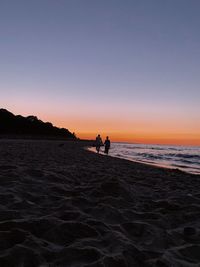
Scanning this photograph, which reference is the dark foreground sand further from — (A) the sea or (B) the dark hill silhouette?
(B) the dark hill silhouette

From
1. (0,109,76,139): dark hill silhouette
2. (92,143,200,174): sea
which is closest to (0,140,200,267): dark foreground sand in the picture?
(92,143,200,174): sea

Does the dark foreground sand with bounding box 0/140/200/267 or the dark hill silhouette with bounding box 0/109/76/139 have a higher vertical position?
the dark hill silhouette with bounding box 0/109/76/139

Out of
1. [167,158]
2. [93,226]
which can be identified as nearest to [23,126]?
[167,158]

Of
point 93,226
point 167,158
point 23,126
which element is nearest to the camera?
point 93,226

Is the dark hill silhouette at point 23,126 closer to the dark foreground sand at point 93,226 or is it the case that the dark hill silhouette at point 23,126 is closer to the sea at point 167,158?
the sea at point 167,158

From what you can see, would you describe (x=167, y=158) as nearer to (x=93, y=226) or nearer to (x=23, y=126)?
(x=93, y=226)

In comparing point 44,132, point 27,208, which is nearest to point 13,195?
point 27,208

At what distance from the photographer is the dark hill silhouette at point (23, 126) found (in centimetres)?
8600

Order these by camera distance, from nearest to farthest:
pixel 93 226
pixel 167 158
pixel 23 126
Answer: pixel 93 226 → pixel 167 158 → pixel 23 126

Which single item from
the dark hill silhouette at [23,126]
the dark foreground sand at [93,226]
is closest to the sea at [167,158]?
the dark foreground sand at [93,226]

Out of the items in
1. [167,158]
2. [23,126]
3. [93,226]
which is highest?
[23,126]

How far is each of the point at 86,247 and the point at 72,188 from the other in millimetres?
3338

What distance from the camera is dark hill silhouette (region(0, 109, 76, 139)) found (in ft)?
282

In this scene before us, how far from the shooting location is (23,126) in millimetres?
95375
